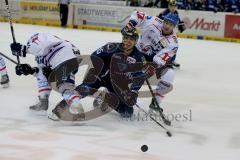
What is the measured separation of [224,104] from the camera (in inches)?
241

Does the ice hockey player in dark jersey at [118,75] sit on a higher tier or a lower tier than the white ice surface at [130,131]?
higher

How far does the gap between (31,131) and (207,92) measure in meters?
3.06

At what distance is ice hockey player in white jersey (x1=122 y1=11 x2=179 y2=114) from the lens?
5.38m

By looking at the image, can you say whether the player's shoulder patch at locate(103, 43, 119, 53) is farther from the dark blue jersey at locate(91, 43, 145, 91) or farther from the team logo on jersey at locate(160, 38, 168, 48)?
the team logo on jersey at locate(160, 38, 168, 48)

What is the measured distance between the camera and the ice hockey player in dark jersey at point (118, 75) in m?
5.10

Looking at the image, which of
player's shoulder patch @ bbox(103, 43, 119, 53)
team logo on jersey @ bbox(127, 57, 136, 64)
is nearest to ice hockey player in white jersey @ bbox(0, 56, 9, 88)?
player's shoulder patch @ bbox(103, 43, 119, 53)

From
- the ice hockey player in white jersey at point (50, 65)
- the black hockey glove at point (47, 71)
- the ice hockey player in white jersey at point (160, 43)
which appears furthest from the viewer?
the ice hockey player in white jersey at point (160, 43)

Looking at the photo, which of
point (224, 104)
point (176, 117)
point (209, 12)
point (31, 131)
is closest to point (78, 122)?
point (31, 131)

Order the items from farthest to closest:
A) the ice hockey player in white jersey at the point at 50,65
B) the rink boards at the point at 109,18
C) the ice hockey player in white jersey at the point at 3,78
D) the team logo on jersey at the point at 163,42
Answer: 1. the rink boards at the point at 109,18
2. the ice hockey player in white jersey at the point at 3,78
3. the team logo on jersey at the point at 163,42
4. the ice hockey player in white jersey at the point at 50,65

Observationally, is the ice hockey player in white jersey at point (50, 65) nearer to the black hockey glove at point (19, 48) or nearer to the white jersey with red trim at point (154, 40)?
the black hockey glove at point (19, 48)

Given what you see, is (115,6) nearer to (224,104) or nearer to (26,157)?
(224,104)

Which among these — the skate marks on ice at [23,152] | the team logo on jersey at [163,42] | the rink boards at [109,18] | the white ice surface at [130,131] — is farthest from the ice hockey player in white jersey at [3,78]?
the rink boards at [109,18]

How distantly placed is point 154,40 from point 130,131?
1519 millimetres

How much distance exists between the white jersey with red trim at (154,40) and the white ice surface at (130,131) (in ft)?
2.13
